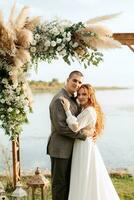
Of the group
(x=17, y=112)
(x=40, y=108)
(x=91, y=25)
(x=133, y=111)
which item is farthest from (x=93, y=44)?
(x=133, y=111)

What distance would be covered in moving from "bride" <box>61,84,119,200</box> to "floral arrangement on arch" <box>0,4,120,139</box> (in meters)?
0.50

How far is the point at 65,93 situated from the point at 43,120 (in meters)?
3.71

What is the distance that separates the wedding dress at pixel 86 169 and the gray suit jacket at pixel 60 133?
0.09 m

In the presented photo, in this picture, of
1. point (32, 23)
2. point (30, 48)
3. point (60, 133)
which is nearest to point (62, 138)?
point (60, 133)

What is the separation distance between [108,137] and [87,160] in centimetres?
432

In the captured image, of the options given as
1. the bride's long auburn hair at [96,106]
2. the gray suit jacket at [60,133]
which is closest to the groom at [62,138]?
the gray suit jacket at [60,133]

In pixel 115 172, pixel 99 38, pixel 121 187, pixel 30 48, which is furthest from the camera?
pixel 115 172

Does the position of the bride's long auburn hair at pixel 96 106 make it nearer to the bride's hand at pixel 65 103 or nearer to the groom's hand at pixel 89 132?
the groom's hand at pixel 89 132

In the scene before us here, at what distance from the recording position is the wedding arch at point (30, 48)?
572 cm

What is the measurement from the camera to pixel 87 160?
5641 millimetres

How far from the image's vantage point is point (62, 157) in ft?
18.1

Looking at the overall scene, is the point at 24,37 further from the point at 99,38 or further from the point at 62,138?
the point at 62,138

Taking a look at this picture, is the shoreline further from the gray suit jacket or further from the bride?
the gray suit jacket

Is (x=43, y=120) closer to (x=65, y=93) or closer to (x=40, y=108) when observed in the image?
(x=40, y=108)
